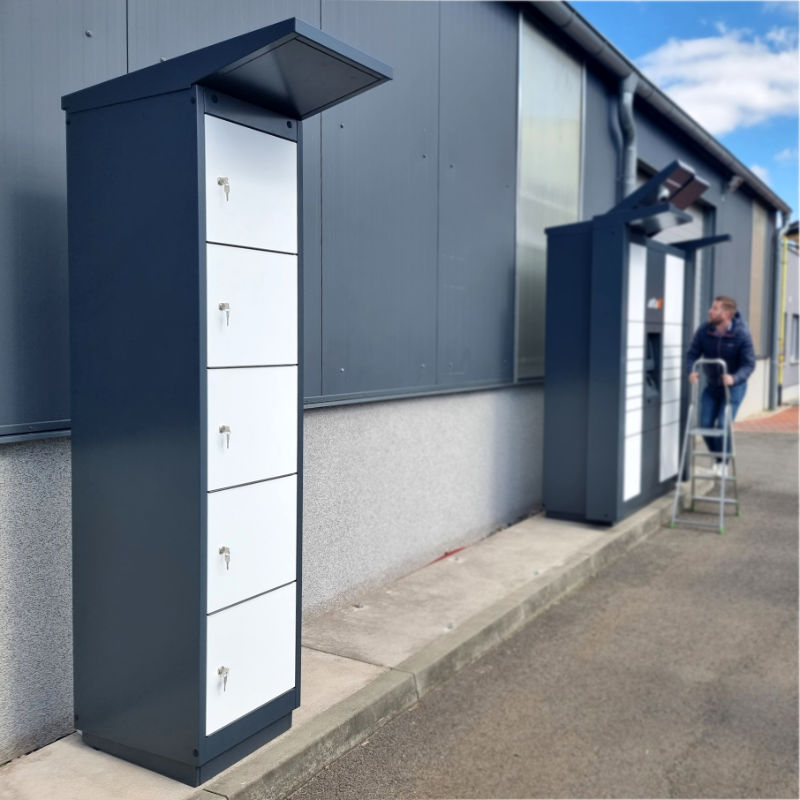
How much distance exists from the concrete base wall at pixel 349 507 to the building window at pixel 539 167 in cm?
63

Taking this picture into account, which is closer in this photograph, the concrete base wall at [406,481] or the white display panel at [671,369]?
the concrete base wall at [406,481]

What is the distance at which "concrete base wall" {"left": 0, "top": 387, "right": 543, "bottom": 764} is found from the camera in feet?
10.3

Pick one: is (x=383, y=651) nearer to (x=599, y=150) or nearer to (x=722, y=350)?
(x=722, y=350)

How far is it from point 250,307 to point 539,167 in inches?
203

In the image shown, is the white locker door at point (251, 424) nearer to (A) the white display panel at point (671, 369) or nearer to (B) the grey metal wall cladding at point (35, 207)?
(B) the grey metal wall cladding at point (35, 207)

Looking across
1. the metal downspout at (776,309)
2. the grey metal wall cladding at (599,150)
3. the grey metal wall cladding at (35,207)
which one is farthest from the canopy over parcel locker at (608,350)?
the metal downspout at (776,309)

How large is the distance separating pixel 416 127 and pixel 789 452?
9001 millimetres

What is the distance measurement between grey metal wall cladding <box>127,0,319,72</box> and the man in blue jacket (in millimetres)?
5286

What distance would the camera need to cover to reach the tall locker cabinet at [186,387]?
2826mm

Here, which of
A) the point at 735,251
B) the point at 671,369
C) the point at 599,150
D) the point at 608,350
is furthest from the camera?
the point at 735,251

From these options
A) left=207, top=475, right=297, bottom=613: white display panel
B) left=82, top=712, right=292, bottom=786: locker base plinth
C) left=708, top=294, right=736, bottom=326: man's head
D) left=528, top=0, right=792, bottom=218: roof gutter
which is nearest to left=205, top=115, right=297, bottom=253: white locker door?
left=207, top=475, right=297, bottom=613: white display panel

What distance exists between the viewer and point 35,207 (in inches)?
124

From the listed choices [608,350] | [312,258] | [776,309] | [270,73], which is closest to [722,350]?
[608,350]

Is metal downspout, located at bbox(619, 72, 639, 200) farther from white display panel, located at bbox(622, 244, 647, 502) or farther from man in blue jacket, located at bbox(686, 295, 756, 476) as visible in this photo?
white display panel, located at bbox(622, 244, 647, 502)
